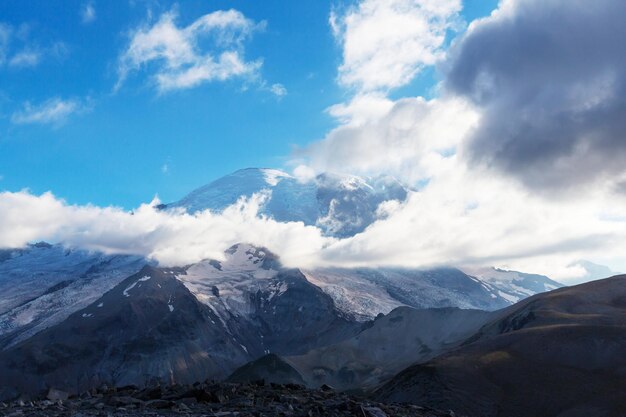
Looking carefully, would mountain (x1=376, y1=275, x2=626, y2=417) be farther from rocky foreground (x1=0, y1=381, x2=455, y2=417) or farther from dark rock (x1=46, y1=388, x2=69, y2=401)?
dark rock (x1=46, y1=388, x2=69, y2=401)

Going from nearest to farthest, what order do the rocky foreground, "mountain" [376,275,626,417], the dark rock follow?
1. the rocky foreground
2. the dark rock
3. "mountain" [376,275,626,417]

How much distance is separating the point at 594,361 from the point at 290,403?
319 ft

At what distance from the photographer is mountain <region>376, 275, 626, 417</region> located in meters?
102

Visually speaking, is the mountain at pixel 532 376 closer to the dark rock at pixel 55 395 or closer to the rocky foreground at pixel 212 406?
the rocky foreground at pixel 212 406

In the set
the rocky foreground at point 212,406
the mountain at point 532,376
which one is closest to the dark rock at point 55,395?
the rocky foreground at point 212,406

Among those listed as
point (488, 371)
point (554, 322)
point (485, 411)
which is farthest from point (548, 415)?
point (554, 322)

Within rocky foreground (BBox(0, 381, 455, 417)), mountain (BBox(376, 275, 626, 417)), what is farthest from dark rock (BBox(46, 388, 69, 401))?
mountain (BBox(376, 275, 626, 417))

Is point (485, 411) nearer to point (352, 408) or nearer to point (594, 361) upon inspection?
point (594, 361)

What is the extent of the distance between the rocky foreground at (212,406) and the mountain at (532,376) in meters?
63.5

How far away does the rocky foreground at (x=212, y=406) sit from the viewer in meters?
34.4

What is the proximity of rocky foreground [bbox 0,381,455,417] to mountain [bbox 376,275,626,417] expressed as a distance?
63504 millimetres

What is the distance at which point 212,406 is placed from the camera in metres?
38.1

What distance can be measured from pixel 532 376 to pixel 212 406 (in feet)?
305

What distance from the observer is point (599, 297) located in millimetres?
188500
